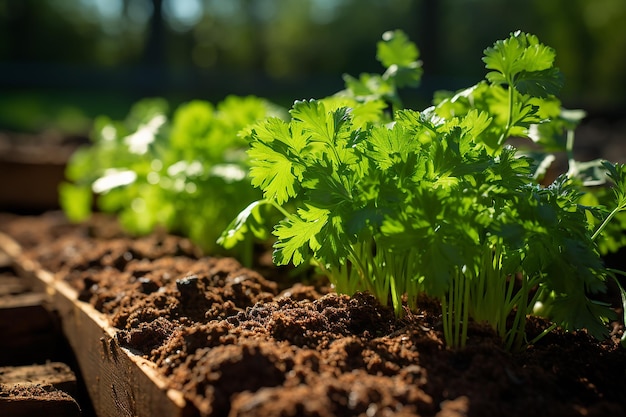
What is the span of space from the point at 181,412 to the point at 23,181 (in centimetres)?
365

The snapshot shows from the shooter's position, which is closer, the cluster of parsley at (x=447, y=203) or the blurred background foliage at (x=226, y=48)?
the cluster of parsley at (x=447, y=203)

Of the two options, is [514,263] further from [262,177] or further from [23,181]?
→ [23,181]

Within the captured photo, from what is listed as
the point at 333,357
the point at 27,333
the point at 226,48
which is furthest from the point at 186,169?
the point at 226,48

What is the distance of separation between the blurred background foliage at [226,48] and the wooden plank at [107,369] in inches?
162

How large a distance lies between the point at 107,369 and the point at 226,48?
7690mm

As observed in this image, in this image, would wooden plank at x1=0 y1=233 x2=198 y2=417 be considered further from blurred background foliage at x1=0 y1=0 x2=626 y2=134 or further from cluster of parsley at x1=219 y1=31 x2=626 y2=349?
blurred background foliage at x1=0 y1=0 x2=626 y2=134

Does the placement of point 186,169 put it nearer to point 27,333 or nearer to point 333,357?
point 27,333

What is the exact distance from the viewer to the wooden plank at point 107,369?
1379 mm

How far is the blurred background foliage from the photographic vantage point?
20.6 ft

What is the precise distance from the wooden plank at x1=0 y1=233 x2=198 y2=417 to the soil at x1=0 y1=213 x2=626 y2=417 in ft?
0.10

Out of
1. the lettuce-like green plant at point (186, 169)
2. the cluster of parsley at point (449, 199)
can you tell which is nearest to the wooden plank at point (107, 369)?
the cluster of parsley at point (449, 199)

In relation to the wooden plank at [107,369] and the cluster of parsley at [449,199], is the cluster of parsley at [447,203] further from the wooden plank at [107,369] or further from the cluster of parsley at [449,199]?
the wooden plank at [107,369]

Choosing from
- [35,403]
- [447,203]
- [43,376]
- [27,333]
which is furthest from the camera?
[27,333]

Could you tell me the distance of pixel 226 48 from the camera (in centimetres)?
901
